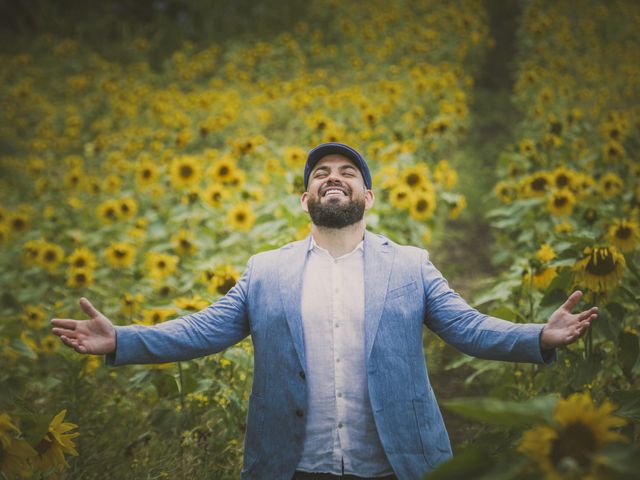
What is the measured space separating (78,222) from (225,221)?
1754 mm

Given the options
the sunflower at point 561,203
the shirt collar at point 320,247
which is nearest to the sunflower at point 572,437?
the shirt collar at point 320,247

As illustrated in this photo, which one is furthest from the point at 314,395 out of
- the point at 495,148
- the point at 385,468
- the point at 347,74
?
the point at 347,74

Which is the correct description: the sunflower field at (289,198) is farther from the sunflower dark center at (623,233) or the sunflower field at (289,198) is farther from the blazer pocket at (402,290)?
the blazer pocket at (402,290)

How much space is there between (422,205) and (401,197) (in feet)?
0.53

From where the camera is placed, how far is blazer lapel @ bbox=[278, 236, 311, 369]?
1873 millimetres

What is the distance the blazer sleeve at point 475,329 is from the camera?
1639 mm

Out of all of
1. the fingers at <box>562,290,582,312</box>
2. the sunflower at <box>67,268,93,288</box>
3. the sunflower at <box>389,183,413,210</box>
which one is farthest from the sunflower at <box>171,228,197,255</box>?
the fingers at <box>562,290,582,312</box>

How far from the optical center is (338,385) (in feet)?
6.06

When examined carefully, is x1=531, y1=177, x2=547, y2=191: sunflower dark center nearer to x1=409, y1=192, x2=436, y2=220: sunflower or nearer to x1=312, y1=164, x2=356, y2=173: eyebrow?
x1=409, y1=192, x2=436, y2=220: sunflower

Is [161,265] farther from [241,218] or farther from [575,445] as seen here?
[575,445]

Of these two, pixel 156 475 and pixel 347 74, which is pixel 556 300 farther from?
pixel 347 74

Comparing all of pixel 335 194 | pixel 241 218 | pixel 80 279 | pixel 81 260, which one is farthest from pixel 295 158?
pixel 335 194

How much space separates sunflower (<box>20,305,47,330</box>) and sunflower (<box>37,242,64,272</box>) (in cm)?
55

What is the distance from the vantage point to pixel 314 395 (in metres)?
1.85
